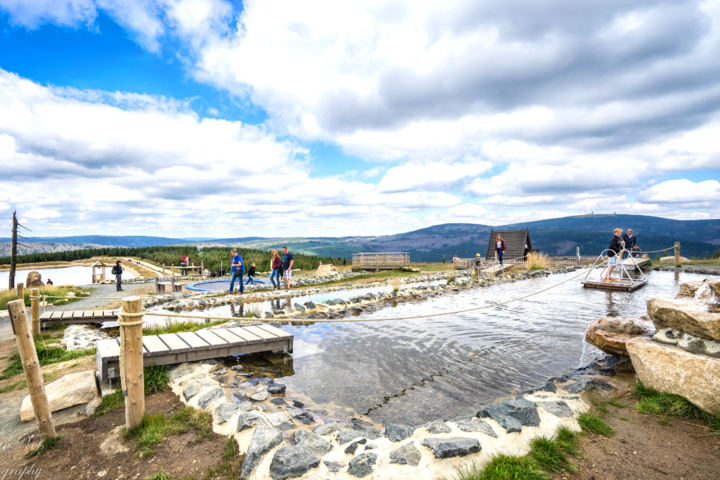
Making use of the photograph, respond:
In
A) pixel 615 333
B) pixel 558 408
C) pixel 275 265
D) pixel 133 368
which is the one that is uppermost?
pixel 133 368

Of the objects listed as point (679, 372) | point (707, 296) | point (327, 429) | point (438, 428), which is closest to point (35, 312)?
point (327, 429)

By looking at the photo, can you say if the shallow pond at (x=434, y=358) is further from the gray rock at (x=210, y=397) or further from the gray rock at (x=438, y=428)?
the gray rock at (x=210, y=397)

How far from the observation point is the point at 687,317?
4406 mm

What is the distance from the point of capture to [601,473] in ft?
10.3

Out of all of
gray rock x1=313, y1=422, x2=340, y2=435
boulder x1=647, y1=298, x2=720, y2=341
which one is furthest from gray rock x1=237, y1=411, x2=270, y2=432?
boulder x1=647, y1=298, x2=720, y2=341

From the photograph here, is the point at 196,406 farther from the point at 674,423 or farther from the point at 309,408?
the point at 674,423

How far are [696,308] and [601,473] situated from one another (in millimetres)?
3051

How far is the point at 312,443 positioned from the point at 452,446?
4.90ft

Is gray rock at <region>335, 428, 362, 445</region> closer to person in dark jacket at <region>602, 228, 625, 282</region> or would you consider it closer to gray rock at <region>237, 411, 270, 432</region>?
gray rock at <region>237, 411, 270, 432</region>

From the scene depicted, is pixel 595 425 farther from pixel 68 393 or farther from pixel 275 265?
pixel 275 265

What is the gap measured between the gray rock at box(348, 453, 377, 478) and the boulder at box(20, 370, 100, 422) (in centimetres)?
447

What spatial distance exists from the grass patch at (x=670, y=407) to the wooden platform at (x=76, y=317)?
42.3 feet

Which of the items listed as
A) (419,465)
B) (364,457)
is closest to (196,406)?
(364,457)

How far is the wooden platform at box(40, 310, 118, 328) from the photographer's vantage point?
1008cm
